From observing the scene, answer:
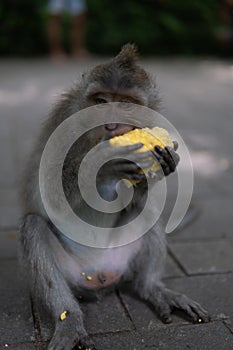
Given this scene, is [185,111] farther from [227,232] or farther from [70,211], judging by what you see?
[70,211]

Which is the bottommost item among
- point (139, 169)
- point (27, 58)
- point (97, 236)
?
point (27, 58)

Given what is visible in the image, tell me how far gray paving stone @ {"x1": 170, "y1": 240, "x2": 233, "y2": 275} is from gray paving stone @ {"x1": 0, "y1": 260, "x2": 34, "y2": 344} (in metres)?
1.18

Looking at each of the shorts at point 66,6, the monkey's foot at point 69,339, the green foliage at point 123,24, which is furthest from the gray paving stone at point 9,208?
the green foliage at point 123,24

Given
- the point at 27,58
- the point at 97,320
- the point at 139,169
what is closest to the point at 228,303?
the point at 97,320

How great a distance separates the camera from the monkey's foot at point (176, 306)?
326cm

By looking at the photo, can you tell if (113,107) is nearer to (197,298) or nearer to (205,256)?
(197,298)

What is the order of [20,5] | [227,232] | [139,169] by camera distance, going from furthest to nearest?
[20,5], [227,232], [139,169]

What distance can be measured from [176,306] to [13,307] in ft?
3.29

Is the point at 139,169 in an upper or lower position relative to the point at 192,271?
upper

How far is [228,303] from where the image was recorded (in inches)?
136

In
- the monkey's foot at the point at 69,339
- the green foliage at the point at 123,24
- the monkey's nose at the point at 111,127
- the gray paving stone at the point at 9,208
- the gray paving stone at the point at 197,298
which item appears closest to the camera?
the monkey's foot at the point at 69,339

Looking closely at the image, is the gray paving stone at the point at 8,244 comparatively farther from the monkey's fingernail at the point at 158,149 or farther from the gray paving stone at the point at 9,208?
the monkey's fingernail at the point at 158,149

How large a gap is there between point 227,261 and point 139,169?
1435mm

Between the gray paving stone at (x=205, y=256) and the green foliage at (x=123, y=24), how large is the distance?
8.62 metres
